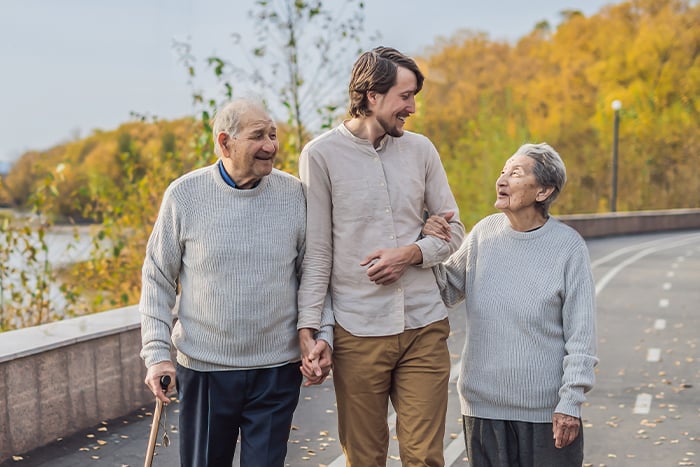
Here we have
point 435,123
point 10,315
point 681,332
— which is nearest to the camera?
point 10,315

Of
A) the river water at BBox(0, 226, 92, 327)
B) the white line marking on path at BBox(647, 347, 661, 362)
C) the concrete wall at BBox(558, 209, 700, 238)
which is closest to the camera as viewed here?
the river water at BBox(0, 226, 92, 327)

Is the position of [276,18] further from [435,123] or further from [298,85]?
[435,123]

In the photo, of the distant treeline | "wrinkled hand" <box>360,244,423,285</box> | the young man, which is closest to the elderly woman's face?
the young man

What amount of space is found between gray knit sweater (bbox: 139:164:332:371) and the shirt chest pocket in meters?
0.15

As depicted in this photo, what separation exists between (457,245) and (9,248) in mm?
6333

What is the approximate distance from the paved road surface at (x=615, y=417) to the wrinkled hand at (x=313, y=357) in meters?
2.40

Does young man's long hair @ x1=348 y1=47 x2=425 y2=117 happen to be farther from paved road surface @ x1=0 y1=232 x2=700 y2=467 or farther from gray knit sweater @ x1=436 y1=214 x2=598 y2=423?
paved road surface @ x1=0 y1=232 x2=700 y2=467

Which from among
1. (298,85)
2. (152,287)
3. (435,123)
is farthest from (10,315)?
(435,123)

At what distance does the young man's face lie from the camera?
3.89 metres

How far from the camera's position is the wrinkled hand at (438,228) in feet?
13.1

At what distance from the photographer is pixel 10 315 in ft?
30.6

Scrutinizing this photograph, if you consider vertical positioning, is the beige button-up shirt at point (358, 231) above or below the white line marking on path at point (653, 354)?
above

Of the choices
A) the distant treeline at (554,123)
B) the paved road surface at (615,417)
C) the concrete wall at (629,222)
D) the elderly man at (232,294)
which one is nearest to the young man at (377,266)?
the elderly man at (232,294)

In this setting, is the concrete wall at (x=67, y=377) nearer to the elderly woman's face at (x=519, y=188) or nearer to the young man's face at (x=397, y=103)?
the young man's face at (x=397, y=103)
